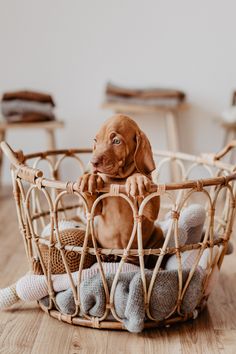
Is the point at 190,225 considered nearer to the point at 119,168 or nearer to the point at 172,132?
the point at 119,168

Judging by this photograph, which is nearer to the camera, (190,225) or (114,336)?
(114,336)

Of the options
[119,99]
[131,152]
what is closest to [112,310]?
[131,152]

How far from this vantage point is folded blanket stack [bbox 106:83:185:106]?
2578 mm

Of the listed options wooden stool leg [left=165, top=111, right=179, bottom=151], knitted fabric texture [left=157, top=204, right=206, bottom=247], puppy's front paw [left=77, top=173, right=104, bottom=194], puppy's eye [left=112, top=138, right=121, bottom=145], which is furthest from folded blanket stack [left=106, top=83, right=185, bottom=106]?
puppy's front paw [left=77, top=173, right=104, bottom=194]

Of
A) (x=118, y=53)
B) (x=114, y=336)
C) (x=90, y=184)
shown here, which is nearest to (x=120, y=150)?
(x=90, y=184)

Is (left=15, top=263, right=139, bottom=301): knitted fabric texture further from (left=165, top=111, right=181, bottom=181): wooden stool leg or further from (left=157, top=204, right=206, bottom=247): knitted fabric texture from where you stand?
(left=165, top=111, right=181, bottom=181): wooden stool leg

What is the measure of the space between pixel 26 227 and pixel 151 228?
0.28 meters

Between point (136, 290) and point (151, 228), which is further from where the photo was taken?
point (151, 228)

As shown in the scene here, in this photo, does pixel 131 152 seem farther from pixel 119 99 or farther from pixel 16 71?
pixel 16 71

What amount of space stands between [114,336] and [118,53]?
6.20 feet

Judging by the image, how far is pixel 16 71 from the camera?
285cm

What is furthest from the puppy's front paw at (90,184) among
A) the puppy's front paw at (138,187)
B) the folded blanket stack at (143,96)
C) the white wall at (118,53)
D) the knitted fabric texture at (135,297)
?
the white wall at (118,53)

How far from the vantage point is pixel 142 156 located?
1.25m

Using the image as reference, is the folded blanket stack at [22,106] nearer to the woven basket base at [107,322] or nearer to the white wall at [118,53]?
the white wall at [118,53]
